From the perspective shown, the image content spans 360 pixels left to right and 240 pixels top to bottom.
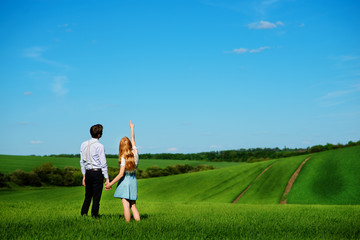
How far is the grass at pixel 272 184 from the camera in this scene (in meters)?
37.6

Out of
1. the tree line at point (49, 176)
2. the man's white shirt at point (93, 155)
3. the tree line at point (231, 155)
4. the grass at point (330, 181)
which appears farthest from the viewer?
the tree line at point (231, 155)

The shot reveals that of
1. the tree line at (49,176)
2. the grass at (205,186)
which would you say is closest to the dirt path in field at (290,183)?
the grass at (205,186)

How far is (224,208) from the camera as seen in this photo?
18.6m

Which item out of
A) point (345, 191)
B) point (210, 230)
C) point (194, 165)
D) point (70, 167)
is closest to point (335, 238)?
point (210, 230)

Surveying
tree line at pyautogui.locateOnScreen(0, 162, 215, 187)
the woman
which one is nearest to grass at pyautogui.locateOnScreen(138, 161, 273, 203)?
tree line at pyautogui.locateOnScreen(0, 162, 215, 187)

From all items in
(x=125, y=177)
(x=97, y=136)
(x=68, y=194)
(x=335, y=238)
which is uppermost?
(x=97, y=136)

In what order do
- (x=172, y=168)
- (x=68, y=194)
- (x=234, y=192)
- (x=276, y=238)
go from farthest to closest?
(x=172, y=168)
(x=68, y=194)
(x=234, y=192)
(x=276, y=238)

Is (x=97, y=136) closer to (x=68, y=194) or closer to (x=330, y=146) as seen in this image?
(x=68, y=194)

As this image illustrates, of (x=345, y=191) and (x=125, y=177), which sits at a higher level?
(x=125, y=177)

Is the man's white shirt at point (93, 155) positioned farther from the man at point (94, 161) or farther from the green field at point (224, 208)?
the green field at point (224, 208)

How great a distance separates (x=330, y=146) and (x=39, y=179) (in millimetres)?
75360

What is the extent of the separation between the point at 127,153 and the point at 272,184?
1399 inches

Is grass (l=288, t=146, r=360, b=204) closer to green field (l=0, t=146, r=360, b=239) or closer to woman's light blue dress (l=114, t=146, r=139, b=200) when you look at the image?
green field (l=0, t=146, r=360, b=239)

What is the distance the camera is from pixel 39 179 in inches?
2904
